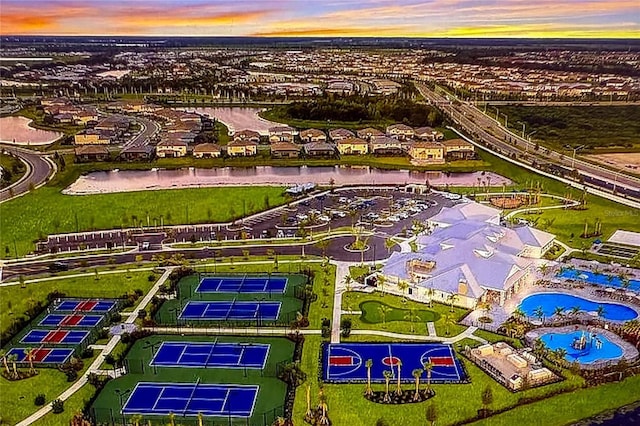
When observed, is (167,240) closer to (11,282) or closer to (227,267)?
(227,267)

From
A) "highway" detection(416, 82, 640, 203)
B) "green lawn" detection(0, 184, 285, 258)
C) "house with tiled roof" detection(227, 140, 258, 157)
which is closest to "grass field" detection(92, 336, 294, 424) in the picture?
"green lawn" detection(0, 184, 285, 258)

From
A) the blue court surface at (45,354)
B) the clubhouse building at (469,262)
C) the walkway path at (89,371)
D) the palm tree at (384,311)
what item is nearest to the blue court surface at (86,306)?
the walkway path at (89,371)

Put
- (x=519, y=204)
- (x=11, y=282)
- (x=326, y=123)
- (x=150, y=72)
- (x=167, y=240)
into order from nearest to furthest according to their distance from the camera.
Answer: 1. (x=11, y=282)
2. (x=167, y=240)
3. (x=519, y=204)
4. (x=326, y=123)
5. (x=150, y=72)

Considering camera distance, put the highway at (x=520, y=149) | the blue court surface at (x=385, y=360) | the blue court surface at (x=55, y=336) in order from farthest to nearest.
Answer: the highway at (x=520, y=149) → the blue court surface at (x=55, y=336) → the blue court surface at (x=385, y=360)

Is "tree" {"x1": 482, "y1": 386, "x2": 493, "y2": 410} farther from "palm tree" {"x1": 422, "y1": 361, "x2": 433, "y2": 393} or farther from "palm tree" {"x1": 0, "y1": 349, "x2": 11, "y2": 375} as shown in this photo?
"palm tree" {"x1": 0, "y1": 349, "x2": 11, "y2": 375}

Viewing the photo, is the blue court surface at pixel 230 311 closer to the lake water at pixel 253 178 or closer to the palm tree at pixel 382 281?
the palm tree at pixel 382 281


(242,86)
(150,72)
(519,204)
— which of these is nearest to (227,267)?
(519,204)

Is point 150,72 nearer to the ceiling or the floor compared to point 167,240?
nearer to the ceiling
